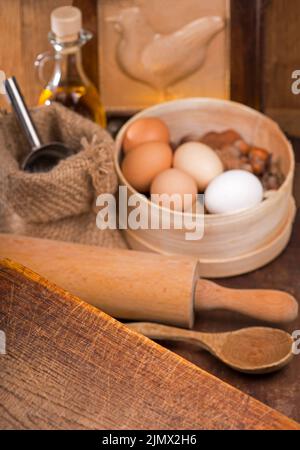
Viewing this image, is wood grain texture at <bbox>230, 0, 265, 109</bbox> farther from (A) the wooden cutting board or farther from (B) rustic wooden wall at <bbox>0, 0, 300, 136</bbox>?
(A) the wooden cutting board

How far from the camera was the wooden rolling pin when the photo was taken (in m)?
0.78

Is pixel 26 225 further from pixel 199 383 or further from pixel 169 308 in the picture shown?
pixel 199 383

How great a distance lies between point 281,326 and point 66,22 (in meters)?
0.43

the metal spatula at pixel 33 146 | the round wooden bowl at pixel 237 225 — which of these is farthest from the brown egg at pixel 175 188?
the metal spatula at pixel 33 146

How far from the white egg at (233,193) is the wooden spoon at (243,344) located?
0.15 metres

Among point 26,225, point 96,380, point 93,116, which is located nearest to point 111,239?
Result: point 26,225

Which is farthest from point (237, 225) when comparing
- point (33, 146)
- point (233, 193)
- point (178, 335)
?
point (33, 146)

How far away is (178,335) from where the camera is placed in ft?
2.53

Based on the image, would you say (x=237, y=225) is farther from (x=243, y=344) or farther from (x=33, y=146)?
(x=33, y=146)

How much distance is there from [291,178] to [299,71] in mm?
219

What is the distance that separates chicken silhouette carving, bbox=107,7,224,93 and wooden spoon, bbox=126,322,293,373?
435mm

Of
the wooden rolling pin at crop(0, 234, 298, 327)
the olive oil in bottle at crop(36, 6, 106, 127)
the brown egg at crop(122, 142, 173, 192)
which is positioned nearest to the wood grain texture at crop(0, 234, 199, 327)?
the wooden rolling pin at crop(0, 234, 298, 327)
